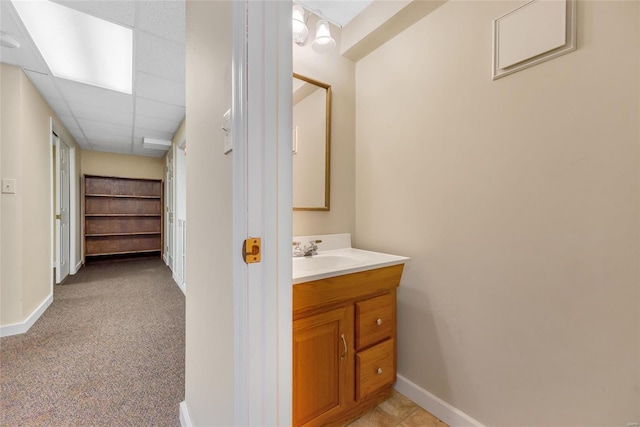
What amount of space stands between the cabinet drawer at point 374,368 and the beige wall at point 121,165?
5.80 m

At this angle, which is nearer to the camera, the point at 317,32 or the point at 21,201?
the point at 317,32

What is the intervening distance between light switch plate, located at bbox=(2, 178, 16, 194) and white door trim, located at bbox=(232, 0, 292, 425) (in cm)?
280

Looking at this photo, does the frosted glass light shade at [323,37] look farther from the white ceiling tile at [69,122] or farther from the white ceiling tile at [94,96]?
the white ceiling tile at [69,122]

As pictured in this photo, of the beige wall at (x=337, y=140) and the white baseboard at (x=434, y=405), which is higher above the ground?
the beige wall at (x=337, y=140)

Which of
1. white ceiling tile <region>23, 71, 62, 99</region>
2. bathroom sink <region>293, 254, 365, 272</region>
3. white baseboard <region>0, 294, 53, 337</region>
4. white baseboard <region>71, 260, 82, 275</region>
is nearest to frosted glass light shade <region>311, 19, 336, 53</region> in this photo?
bathroom sink <region>293, 254, 365, 272</region>

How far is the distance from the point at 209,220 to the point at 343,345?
33.6 inches

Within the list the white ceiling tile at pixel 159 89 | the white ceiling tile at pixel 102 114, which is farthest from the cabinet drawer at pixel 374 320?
the white ceiling tile at pixel 102 114

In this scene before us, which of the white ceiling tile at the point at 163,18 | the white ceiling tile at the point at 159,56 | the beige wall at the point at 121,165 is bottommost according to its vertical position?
the beige wall at the point at 121,165

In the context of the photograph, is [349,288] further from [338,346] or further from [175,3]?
[175,3]

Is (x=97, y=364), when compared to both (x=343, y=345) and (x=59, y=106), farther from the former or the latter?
(x=59, y=106)

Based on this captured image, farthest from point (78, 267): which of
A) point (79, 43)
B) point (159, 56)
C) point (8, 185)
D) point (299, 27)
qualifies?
point (299, 27)

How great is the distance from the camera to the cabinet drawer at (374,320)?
53.5 inches

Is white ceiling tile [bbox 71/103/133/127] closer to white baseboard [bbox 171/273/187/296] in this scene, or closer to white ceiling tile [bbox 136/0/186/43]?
white ceiling tile [bbox 136/0/186/43]

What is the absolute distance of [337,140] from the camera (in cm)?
189
